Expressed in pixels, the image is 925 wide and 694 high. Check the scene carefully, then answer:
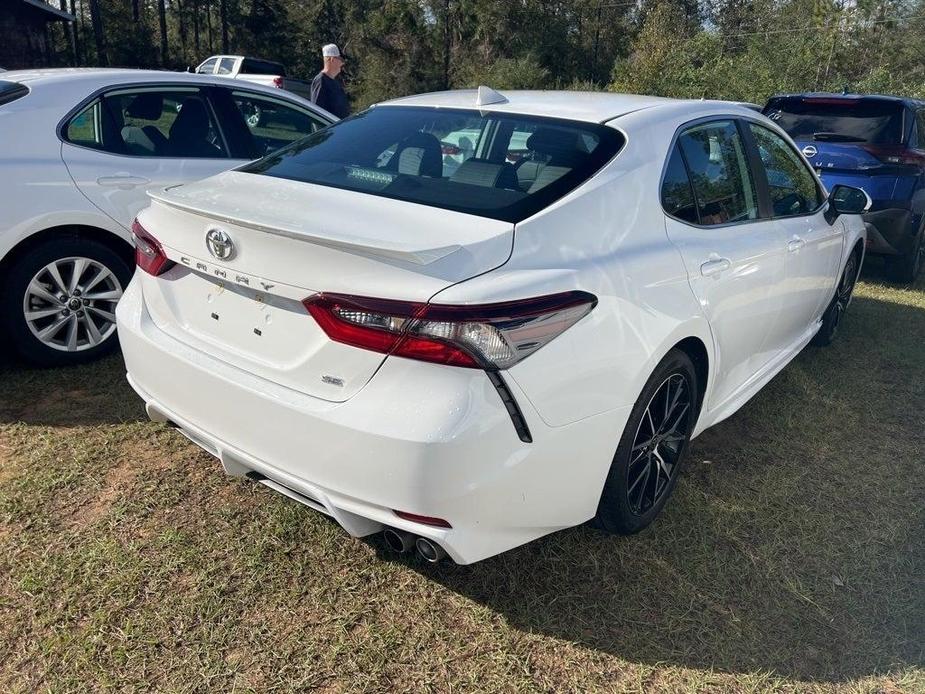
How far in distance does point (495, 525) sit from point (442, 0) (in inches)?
1927

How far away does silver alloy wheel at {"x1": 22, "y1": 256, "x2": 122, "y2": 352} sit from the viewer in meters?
3.97

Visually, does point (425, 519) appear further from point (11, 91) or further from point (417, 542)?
point (11, 91)

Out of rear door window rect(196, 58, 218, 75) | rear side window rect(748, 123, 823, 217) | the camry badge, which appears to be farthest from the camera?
rear door window rect(196, 58, 218, 75)

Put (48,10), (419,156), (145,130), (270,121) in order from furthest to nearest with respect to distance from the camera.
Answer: (48,10) → (270,121) → (145,130) → (419,156)

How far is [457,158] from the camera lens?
2.84m

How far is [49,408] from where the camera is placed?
12.1 ft

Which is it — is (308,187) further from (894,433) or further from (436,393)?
(894,433)

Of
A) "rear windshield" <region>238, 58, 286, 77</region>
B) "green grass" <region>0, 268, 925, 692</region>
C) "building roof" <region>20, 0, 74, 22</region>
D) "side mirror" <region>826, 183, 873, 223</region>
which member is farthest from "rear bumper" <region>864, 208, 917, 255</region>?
"building roof" <region>20, 0, 74, 22</region>

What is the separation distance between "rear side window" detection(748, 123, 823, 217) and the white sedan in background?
3053 mm

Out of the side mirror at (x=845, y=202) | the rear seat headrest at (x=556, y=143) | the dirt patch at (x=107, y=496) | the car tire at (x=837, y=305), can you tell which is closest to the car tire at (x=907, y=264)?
the car tire at (x=837, y=305)

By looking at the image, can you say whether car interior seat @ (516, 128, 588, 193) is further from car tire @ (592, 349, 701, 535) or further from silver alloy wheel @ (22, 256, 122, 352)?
silver alloy wheel @ (22, 256, 122, 352)

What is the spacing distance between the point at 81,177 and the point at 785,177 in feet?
12.2

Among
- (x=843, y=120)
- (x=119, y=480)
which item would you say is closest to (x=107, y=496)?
(x=119, y=480)

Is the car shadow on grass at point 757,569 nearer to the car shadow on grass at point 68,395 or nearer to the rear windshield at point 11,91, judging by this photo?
the car shadow on grass at point 68,395
